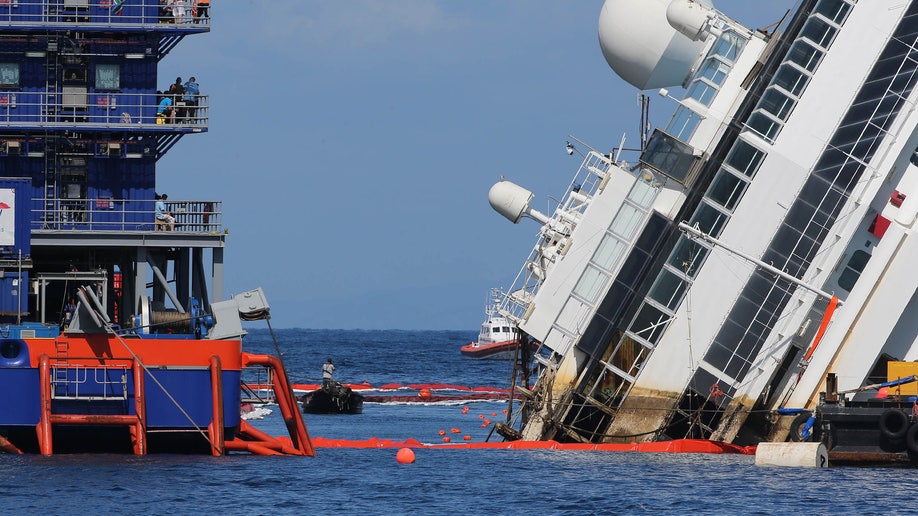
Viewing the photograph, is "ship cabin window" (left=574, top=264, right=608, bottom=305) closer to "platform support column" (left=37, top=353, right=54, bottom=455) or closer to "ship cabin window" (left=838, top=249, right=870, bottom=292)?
"ship cabin window" (left=838, top=249, right=870, bottom=292)

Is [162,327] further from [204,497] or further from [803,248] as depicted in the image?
[803,248]

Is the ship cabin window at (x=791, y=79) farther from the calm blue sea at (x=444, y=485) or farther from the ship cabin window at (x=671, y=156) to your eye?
the calm blue sea at (x=444, y=485)

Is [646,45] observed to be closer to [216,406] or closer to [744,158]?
[744,158]

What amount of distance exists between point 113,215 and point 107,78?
13.6 feet

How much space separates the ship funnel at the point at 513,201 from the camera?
58094 mm

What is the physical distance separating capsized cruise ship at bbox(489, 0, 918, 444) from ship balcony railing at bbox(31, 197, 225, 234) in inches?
436

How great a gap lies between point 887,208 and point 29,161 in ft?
83.9

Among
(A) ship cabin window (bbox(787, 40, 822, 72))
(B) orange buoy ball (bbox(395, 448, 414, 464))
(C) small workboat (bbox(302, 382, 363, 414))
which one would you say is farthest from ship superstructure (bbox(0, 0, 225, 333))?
(C) small workboat (bbox(302, 382, 363, 414))

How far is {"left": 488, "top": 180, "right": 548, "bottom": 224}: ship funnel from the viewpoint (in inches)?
2287

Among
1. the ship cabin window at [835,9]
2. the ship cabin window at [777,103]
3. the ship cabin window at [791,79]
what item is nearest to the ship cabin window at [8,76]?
the ship cabin window at [777,103]

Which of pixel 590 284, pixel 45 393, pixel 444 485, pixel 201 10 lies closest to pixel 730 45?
pixel 590 284

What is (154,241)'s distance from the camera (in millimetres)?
46094

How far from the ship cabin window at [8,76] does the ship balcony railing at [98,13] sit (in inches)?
54.9

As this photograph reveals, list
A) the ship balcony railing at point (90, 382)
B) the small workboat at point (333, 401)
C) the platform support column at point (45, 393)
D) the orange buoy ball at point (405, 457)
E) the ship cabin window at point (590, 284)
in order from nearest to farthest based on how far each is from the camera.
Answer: the platform support column at point (45, 393), the ship balcony railing at point (90, 382), the orange buoy ball at point (405, 457), the ship cabin window at point (590, 284), the small workboat at point (333, 401)
